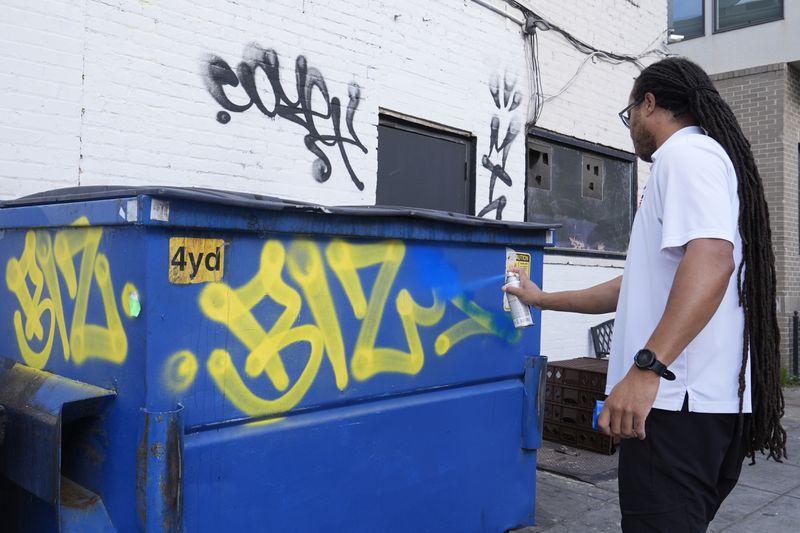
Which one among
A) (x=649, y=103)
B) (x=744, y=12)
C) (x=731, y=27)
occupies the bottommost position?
(x=649, y=103)

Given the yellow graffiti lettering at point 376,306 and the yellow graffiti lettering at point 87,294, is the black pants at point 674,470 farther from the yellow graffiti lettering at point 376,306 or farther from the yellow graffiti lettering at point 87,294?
the yellow graffiti lettering at point 87,294

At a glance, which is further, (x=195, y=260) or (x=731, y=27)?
(x=731, y=27)

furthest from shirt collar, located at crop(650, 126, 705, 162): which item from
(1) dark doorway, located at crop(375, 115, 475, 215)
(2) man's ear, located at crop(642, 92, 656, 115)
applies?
(1) dark doorway, located at crop(375, 115, 475, 215)

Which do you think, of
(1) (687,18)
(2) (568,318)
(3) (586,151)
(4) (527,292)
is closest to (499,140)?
(3) (586,151)

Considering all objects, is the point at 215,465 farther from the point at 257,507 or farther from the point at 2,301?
the point at 2,301

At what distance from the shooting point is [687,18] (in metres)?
11.4

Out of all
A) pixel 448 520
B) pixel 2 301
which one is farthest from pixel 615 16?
pixel 2 301

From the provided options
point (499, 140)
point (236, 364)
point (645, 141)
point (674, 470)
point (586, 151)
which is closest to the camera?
point (674, 470)

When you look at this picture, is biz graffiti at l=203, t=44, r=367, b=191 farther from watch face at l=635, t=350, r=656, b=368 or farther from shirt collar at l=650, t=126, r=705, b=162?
watch face at l=635, t=350, r=656, b=368

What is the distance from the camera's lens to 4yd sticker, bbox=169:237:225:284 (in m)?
2.05

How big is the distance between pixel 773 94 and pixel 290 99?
27.7 ft

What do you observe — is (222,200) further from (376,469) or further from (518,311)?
A: (518,311)

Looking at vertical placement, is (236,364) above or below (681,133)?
below

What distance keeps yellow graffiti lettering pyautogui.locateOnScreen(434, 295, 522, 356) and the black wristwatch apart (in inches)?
43.2
